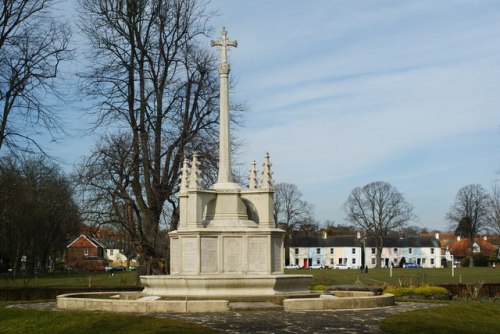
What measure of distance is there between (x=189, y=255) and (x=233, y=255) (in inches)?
52.5

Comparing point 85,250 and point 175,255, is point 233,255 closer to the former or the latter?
point 175,255

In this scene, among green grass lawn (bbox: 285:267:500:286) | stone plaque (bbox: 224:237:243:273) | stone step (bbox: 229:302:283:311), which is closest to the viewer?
stone step (bbox: 229:302:283:311)

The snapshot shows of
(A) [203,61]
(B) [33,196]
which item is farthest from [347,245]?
(A) [203,61]

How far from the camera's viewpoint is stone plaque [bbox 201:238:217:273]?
22.2 meters

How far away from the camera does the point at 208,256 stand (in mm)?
22203

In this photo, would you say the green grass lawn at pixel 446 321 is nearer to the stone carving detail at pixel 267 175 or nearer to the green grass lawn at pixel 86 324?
the green grass lawn at pixel 86 324

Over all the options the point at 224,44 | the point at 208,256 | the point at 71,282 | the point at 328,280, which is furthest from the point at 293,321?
the point at 71,282

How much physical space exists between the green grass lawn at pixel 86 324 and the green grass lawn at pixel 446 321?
157 inches

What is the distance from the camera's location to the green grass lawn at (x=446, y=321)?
15227 mm

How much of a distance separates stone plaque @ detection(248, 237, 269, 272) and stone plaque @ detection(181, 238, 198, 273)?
1.64m

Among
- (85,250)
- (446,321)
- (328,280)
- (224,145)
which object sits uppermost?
(224,145)

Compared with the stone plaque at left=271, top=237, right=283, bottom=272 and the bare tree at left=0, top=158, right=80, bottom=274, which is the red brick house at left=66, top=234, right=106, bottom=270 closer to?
the bare tree at left=0, top=158, right=80, bottom=274

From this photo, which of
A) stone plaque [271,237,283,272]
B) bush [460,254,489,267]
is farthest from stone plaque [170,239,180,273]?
bush [460,254,489,267]

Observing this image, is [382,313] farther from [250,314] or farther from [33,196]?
[33,196]
